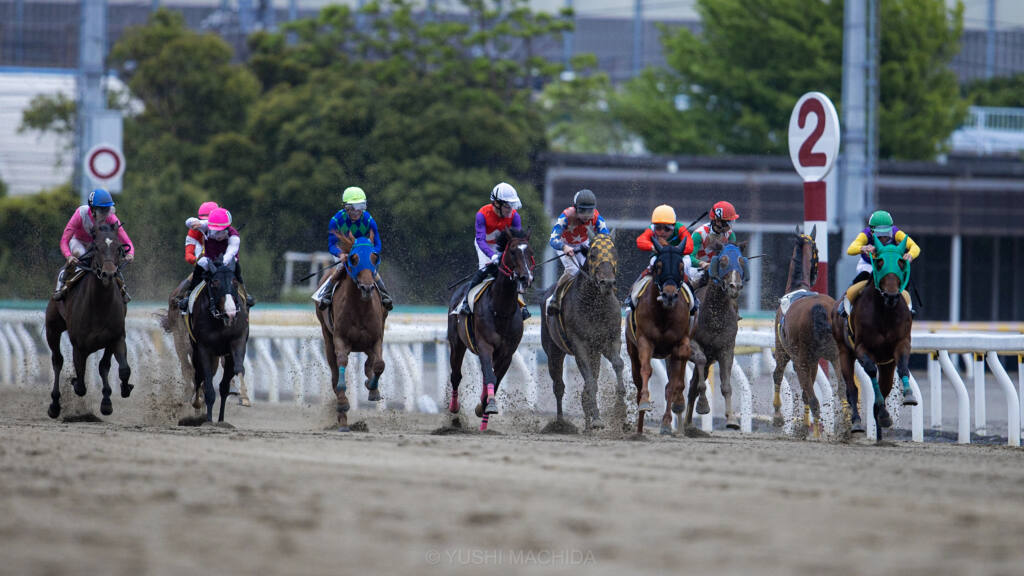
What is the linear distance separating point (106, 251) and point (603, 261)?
446 cm

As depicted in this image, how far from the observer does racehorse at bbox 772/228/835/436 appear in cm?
1310

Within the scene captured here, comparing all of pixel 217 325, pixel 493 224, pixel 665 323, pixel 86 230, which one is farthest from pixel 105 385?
pixel 665 323

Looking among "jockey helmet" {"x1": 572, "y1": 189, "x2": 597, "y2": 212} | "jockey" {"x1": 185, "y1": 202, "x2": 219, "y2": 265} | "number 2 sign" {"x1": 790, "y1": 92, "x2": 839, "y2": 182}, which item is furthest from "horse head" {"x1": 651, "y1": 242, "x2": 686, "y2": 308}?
"jockey" {"x1": 185, "y1": 202, "x2": 219, "y2": 265}

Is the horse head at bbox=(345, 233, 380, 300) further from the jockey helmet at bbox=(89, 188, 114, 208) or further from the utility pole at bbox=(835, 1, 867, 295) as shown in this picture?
the utility pole at bbox=(835, 1, 867, 295)

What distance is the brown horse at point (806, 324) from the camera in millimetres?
13102

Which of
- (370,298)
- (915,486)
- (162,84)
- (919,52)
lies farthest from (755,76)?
(915,486)

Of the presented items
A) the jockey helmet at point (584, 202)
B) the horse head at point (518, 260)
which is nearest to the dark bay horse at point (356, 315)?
the horse head at point (518, 260)

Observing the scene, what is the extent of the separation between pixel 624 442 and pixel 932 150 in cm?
3192

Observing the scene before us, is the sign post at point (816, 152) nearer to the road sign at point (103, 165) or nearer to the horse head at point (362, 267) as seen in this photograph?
the horse head at point (362, 267)

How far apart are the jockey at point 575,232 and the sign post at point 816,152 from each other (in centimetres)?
219

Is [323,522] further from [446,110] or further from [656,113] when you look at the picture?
[656,113]

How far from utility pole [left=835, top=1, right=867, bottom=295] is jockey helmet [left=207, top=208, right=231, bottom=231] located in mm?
7196

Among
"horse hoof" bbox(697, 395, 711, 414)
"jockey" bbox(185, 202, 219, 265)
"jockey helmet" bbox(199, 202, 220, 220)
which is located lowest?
"horse hoof" bbox(697, 395, 711, 414)

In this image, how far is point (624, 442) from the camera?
1105cm
